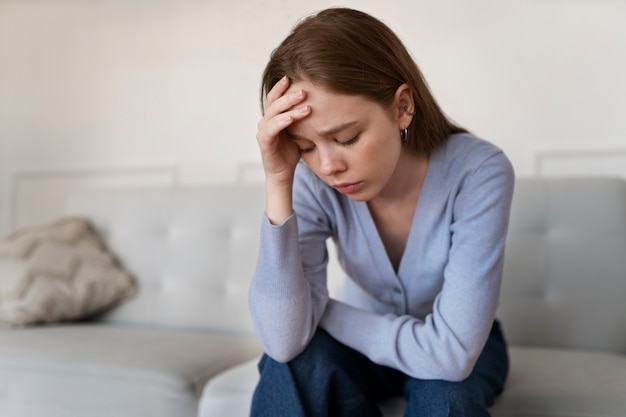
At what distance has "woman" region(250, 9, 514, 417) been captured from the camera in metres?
0.84

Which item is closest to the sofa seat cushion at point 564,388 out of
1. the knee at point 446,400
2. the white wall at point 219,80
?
the knee at point 446,400

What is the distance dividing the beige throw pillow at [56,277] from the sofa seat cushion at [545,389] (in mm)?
653

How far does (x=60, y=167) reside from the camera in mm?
2379

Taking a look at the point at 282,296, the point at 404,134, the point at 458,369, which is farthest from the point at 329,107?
the point at 458,369

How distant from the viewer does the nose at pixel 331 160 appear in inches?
33.2

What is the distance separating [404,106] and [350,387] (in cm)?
41

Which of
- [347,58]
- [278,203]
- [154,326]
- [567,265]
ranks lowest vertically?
[154,326]

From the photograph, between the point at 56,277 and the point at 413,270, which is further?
the point at 56,277

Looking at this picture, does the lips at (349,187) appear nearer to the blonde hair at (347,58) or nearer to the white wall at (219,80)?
the blonde hair at (347,58)

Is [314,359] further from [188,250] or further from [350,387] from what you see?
[188,250]

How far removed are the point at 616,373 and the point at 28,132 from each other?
221cm

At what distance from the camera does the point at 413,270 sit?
101cm

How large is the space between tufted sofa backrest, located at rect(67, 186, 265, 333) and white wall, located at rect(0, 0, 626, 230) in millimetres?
325

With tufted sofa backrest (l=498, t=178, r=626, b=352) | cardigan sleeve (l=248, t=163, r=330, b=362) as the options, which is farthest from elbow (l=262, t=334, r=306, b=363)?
tufted sofa backrest (l=498, t=178, r=626, b=352)
